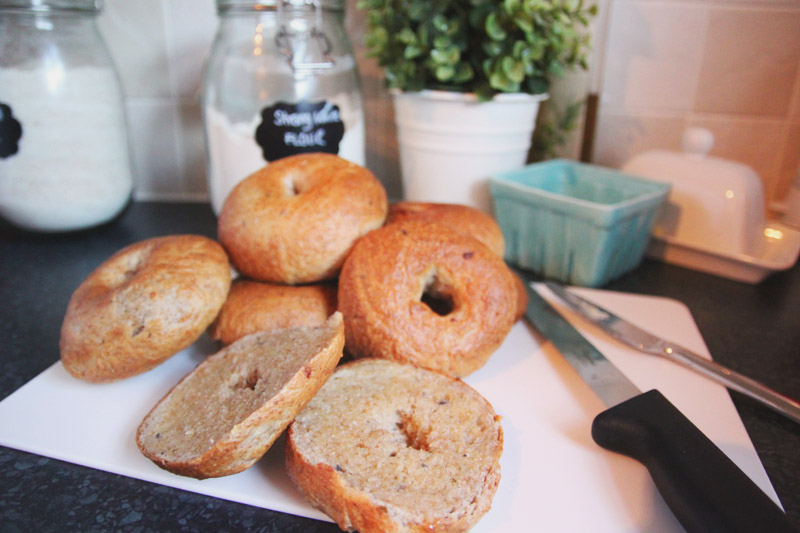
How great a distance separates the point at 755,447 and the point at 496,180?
64 centimetres

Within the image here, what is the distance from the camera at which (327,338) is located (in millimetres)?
614

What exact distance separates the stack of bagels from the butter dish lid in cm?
49

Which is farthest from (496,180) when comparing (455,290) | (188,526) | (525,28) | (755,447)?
(188,526)

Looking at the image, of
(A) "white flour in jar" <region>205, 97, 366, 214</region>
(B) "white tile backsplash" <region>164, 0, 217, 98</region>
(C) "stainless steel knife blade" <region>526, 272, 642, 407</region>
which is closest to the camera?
(C) "stainless steel knife blade" <region>526, 272, 642, 407</region>

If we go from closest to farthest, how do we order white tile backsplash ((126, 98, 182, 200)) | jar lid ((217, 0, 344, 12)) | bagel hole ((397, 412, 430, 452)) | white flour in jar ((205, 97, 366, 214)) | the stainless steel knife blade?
bagel hole ((397, 412, 430, 452)) → the stainless steel knife blade → jar lid ((217, 0, 344, 12)) → white flour in jar ((205, 97, 366, 214)) → white tile backsplash ((126, 98, 182, 200))

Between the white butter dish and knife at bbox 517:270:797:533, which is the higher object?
the white butter dish

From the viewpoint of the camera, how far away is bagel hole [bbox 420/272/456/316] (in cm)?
76

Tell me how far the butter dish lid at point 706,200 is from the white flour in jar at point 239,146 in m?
0.62

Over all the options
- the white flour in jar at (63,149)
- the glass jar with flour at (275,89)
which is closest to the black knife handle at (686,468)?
the glass jar with flour at (275,89)

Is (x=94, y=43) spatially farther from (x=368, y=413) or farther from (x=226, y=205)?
(x=368, y=413)

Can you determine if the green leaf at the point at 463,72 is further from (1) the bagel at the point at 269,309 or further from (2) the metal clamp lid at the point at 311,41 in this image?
(1) the bagel at the point at 269,309

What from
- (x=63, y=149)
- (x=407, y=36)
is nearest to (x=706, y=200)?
(x=407, y=36)

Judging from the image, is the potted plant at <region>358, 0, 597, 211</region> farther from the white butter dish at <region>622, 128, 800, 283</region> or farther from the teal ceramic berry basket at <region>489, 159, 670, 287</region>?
the white butter dish at <region>622, 128, 800, 283</region>

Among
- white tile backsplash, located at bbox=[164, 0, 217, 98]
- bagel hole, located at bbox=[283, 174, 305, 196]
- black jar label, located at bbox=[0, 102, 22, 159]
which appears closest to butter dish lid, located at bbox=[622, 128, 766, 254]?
bagel hole, located at bbox=[283, 174, 305, 196]
